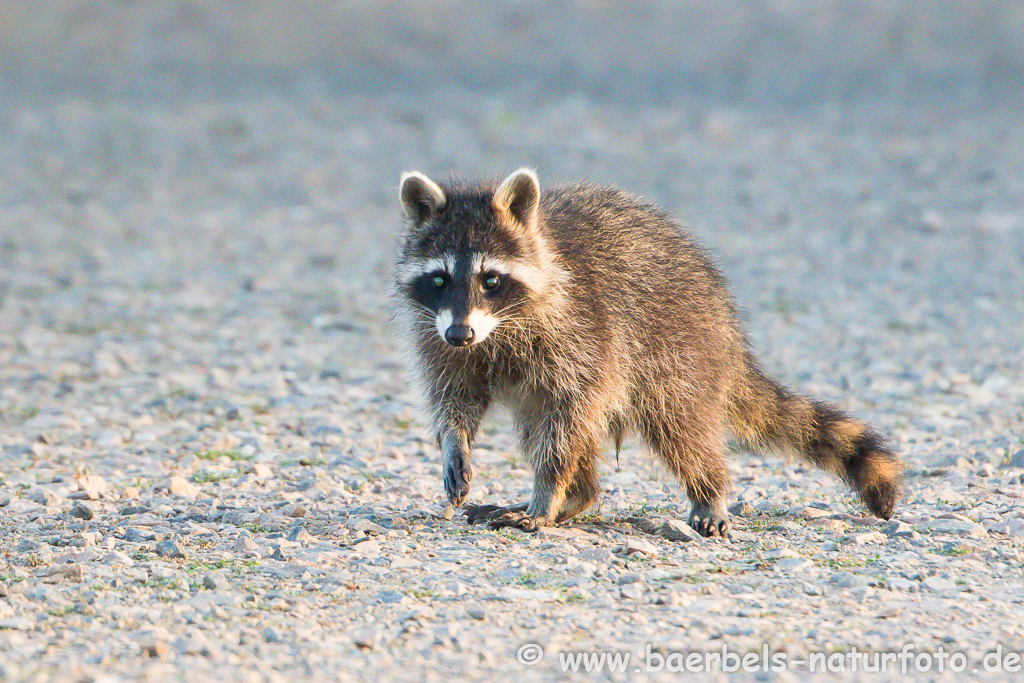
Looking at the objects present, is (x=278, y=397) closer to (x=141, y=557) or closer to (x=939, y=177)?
(x=141, y=557)

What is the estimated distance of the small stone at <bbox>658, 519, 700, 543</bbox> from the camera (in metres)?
4.93

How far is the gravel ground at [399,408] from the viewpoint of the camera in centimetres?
381

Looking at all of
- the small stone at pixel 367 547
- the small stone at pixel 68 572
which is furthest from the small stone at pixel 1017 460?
the small stone at pixel 68 572

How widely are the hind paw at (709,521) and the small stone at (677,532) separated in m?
0.05

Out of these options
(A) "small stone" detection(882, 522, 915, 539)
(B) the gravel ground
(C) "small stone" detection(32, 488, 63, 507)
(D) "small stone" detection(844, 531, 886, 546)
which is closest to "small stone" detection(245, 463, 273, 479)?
(B) the gravel ground

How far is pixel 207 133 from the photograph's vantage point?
14.6 m

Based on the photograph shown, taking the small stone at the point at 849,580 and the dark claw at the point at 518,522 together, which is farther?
the dark claw at the point at 518,522

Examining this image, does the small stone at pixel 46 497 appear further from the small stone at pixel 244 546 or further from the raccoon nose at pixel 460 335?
the raccoon nose at pixel 460 335

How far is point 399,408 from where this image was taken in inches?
280

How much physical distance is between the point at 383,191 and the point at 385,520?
837cm

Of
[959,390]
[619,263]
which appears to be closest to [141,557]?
[619,263]

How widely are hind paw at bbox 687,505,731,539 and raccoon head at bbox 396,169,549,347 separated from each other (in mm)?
1136

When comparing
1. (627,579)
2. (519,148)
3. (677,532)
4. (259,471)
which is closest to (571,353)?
(677,532)

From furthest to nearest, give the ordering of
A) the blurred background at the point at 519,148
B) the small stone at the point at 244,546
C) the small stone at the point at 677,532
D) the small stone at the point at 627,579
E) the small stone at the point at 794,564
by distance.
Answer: the blurred background at the point at 519,148
the small stone at the point at 677,532
the small stone at the point at 244,546
the small stone at the point at 794,564
the small stone at the point at 627,579
